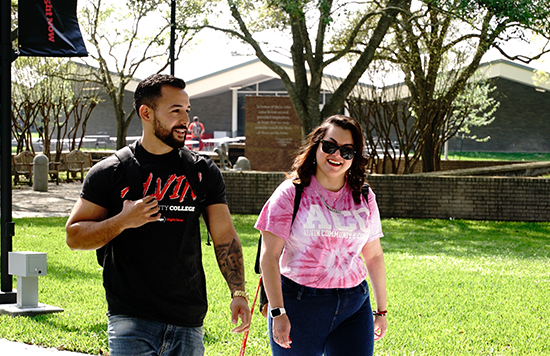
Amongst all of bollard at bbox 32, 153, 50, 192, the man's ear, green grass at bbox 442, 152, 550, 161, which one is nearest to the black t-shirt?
the man's ear

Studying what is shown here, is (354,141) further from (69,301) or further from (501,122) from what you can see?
(501,122)

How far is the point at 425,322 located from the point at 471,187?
934 cm

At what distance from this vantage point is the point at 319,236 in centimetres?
330

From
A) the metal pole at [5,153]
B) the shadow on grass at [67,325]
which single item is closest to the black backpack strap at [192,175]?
→ the shadow on grass at [67,325]

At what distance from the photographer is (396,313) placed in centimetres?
673

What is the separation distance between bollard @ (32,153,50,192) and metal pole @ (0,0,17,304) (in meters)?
14.6

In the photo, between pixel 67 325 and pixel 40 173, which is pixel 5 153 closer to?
pixel 67 325

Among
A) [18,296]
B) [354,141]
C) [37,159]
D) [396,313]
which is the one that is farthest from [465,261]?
[37,159]

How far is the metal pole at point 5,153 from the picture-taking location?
6.69 meters

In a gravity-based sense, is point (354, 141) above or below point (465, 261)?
above

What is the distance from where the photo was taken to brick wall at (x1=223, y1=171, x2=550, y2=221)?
595 inches

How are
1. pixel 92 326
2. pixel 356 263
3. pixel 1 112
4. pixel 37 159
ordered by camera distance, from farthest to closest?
pixel 37 159 → pixel 1 112 → pixel 92 326 → pixel 356 263

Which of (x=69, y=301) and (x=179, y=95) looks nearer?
(x=179, y=95)

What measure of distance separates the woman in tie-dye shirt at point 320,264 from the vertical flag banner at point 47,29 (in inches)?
171
